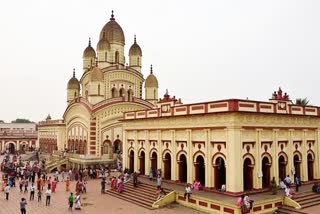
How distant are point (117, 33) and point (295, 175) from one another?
28600 millimetres

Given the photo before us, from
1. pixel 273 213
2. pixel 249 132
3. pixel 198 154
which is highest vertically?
pixel 249 132

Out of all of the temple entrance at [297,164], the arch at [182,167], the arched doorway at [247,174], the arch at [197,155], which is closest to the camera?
the arched doorway at [247,174]

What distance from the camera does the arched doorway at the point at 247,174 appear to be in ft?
67.2

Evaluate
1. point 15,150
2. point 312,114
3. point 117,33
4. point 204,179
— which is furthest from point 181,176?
point 15,150

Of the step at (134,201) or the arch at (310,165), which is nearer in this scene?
the step at (134,201)

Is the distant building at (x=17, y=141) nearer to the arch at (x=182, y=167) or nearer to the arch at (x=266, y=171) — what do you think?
the arch at (x=182, y=167)

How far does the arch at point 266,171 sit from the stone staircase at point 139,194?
598 cm

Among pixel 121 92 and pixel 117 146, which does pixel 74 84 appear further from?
pixel 117 146

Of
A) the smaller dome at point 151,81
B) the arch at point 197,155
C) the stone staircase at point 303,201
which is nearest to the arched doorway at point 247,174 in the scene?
the stone staircase at point 303,201

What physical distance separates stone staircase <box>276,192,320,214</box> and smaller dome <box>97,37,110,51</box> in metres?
28.5

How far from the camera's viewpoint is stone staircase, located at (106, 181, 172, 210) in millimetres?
21253

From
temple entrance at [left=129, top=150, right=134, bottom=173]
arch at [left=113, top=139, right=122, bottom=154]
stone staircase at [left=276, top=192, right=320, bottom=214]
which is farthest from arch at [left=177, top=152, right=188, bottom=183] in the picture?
arch at [left=113, top=139, right=122, bottom=154]

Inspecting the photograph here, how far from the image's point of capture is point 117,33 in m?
43.4

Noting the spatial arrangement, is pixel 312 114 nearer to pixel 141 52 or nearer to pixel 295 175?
pixel 295 175
